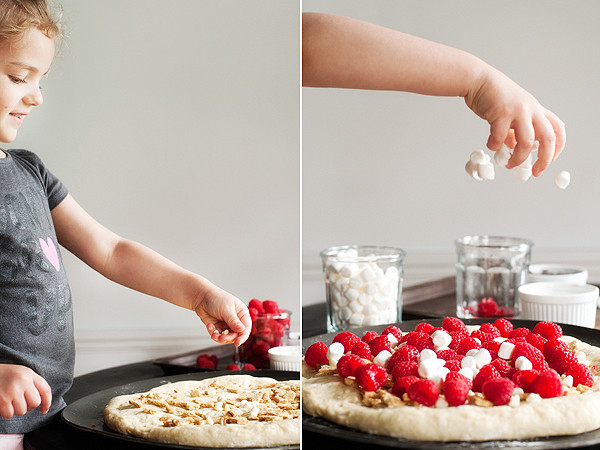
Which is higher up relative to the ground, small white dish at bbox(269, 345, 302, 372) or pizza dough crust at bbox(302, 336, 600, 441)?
pizza dough crust at bbox(302, 336, 600, 441)

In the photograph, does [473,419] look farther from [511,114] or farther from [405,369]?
[511,114]

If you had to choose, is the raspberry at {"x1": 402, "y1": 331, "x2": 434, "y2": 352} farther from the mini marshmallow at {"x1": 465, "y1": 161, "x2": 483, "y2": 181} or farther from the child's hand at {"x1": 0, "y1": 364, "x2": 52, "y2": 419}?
the child's hand at {"x1": 0, "y1": 364, "x2": 52, "y2": 419}

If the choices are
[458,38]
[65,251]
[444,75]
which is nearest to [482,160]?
[444,75]

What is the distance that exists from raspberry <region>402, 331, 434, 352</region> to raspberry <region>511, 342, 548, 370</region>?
58 millimetres

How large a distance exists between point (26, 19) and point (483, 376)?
40 centimetres

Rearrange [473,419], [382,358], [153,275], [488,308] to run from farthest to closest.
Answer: [488,308], [153,275], [382,358], [473,419]

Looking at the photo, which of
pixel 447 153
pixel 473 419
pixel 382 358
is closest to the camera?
pixel 473 419

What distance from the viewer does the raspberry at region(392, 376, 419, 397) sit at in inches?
14.1

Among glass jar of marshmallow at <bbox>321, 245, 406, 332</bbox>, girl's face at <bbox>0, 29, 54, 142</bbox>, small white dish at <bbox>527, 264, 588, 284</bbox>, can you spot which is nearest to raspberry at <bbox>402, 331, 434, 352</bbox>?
glass jar of marshmallow at <bbox>321, 245, 406, 332</bbox>

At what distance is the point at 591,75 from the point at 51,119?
59 centimetres

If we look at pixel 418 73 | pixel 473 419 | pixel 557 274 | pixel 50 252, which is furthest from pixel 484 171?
pixel 557 274

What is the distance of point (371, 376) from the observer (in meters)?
0.38

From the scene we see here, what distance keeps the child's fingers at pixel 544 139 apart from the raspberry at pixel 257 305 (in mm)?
288

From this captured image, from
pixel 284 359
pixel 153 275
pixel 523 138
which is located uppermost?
pixel 523 138
